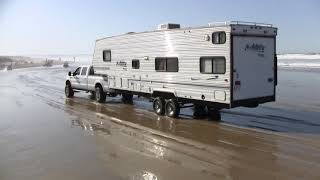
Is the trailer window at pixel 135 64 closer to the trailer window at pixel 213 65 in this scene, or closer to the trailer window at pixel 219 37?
the trailer window at pixel 213 65

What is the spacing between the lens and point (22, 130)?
13844 mm

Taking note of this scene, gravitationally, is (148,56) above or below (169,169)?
above

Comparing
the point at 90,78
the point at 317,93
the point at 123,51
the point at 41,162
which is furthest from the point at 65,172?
the point at 317,93

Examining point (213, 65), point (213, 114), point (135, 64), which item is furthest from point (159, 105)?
point (213, 65)

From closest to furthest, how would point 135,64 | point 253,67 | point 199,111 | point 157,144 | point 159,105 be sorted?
point 157,144 < point 253,67 < point 199,111 < point 159,105 < point 135,64

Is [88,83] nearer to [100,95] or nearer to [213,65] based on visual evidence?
[100,95]

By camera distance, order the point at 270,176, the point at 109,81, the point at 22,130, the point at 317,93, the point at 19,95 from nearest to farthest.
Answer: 1. the point at 270,176
2. the point at 22,130
3. the point at 109,81
4. the point at 317,93
5. the point at 19,95

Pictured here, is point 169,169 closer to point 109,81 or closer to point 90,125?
point 90,125

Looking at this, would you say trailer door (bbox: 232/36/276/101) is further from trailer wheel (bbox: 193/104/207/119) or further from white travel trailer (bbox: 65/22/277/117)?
trailer wheel (bbox: 193/104/207/119)

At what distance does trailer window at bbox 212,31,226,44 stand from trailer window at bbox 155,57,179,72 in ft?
6.98

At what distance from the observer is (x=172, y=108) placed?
15.6m

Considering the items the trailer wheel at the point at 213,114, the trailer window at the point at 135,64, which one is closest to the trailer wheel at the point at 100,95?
the trailer window at the point at 135,64

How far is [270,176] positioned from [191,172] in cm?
152

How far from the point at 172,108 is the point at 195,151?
515 centimetres
